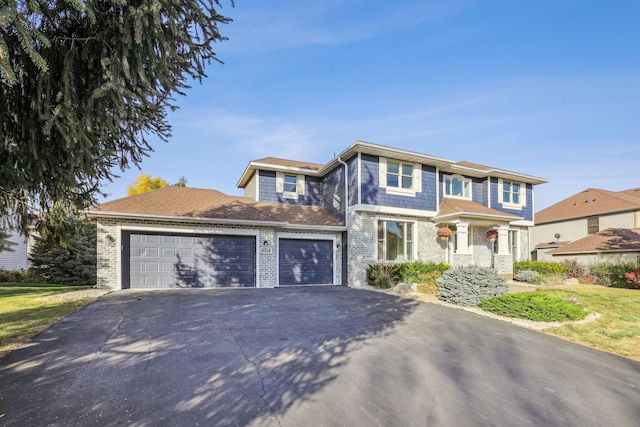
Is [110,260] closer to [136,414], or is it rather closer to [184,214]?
[184,214]

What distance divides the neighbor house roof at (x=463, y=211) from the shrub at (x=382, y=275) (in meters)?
3.86

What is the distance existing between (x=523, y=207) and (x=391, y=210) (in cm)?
1076

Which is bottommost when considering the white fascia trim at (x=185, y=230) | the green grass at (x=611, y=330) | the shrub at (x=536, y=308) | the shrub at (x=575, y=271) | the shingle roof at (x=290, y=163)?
the shrub at (x=575, y=271)

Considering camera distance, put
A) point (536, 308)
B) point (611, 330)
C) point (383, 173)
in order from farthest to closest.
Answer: point (383, 173), point (536, 308), point (611, 330)

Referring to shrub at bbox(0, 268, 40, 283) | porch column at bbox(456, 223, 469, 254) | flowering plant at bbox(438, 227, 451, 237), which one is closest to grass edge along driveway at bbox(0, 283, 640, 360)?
porch column at bbox(456, 223, 469, 254)

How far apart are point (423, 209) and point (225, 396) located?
Result: 14144 millimetres

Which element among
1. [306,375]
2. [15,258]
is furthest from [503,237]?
[15,258]

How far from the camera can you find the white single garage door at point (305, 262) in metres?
14.8

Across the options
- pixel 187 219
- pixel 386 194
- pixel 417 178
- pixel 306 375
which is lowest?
pixel 306 375

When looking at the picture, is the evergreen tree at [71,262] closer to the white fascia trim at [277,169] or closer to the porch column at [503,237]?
the white fascia trim at [277,169]

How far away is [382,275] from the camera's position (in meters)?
13.9

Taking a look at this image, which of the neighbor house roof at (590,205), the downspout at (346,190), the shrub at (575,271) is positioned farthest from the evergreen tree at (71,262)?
the neighbor house roof at (590,205)

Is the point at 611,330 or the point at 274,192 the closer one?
the point at 611,330

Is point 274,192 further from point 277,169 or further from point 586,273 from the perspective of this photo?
point 586,273
